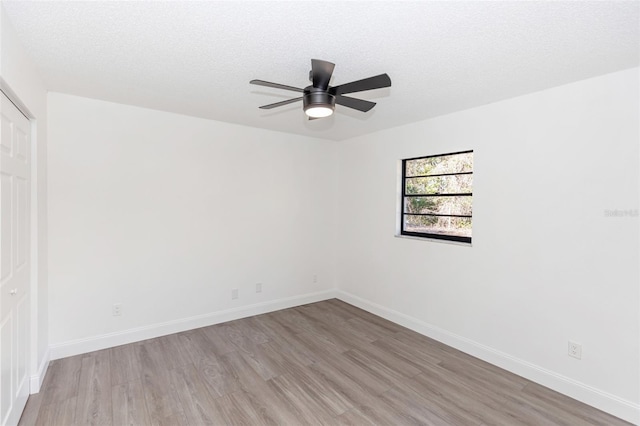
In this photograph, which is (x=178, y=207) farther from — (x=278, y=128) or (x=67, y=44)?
(x=67, y=44)

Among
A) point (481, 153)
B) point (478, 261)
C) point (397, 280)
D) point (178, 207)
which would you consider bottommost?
point (397, 280)

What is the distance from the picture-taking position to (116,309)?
3324mm

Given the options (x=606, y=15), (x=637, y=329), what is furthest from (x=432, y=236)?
(x=606, y=15)

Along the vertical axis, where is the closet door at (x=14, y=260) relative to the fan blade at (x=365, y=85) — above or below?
below

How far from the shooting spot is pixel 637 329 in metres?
2.27

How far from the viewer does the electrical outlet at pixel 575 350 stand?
2.54m

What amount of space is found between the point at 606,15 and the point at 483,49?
59cm

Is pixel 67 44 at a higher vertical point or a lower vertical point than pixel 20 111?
higher

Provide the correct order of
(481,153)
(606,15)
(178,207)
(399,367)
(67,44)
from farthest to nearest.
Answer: (178,207)
(481,153)
(399,367)
(67,44)
(606,15)

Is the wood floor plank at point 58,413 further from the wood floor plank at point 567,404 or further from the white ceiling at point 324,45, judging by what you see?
the wood floor plank at point 567,404

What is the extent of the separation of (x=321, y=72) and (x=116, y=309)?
319 centimetres

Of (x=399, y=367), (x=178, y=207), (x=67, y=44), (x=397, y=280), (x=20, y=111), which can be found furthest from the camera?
(x=397, y=280)

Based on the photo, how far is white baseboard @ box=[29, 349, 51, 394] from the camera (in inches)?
96.9

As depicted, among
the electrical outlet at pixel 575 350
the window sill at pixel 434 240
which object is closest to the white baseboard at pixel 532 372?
the electrical outlet at pixel 575 350
